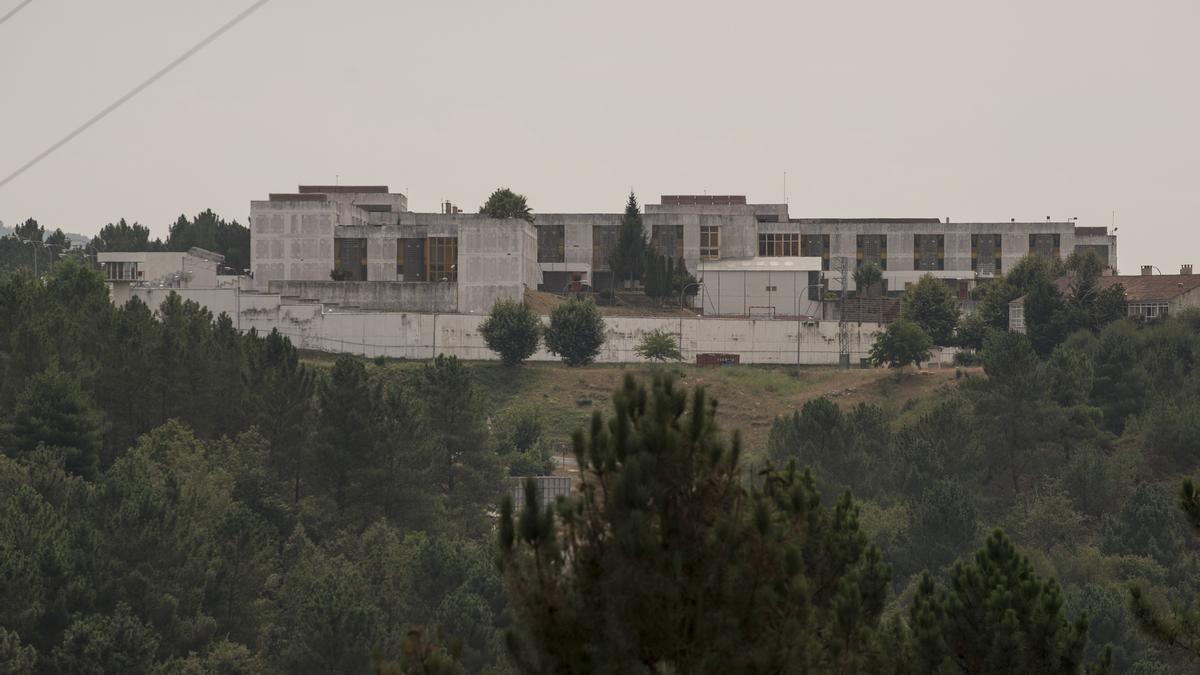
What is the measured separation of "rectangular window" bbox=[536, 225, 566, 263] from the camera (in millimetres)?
141125

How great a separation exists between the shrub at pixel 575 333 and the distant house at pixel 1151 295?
2462cm

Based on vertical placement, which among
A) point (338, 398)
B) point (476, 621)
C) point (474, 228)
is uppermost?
point (474, 228)

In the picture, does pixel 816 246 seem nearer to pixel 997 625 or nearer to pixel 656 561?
pixel 997 625

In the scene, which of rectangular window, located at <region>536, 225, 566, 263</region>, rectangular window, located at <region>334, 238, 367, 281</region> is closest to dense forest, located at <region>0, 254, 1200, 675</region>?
rectangular window, located at <region>334, 238, 367, 281</region>

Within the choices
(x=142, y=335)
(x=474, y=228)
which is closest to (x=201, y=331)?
(x=142, y=335)

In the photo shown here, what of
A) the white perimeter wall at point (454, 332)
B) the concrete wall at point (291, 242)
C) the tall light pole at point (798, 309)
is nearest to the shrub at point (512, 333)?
the white perimeter wall at point (454, 332)

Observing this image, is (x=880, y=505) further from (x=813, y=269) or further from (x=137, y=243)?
(x=137, y=243)

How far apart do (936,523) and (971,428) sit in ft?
51.1

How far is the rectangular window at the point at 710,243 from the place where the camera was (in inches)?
5522

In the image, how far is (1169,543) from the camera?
87.6 m

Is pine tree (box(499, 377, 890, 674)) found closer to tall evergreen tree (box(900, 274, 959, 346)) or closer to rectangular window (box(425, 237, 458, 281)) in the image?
tall evergreen tree (box(900, 274, 959, 346))

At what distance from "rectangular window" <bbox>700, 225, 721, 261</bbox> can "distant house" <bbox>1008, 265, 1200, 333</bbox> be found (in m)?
23.9

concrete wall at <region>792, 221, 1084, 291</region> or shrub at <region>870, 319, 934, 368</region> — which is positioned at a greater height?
concrete wall at <region>792, 221, 1084, 291</region>

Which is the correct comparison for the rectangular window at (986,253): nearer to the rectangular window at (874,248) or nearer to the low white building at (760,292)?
the rectangular window at (874,248)
